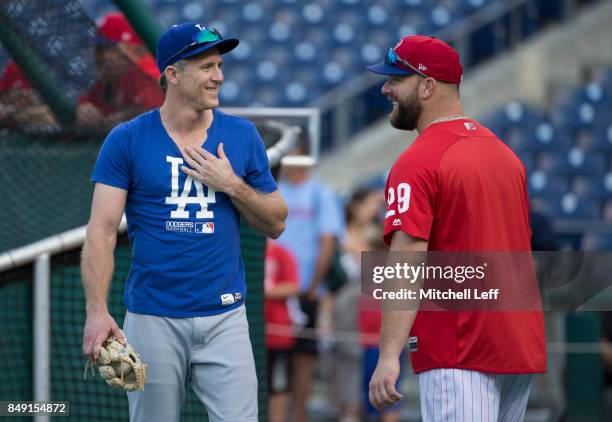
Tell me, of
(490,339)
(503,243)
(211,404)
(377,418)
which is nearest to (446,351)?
(490,339)

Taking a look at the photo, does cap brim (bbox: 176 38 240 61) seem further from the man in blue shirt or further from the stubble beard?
the stubble beard

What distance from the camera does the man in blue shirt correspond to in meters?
3.83

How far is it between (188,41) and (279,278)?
12.8ft

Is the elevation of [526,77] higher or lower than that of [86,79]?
higher

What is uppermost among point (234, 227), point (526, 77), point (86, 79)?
point (526, 77)

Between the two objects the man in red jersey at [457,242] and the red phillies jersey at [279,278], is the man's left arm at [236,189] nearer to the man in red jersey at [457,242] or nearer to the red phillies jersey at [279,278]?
the man in red jersey at [457,242]

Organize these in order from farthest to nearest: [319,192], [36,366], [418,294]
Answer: [319,192] → [36,366] → [418,294]

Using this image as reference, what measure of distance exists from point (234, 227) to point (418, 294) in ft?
2.27

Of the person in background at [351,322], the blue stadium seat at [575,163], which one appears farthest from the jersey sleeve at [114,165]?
the blue stadium seat at [575,163]

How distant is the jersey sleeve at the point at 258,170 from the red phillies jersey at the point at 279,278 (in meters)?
3.61

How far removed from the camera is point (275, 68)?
15.0 m

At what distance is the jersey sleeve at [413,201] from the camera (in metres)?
3.60

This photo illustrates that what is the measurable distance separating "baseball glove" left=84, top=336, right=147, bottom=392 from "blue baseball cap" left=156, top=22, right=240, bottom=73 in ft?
3.10

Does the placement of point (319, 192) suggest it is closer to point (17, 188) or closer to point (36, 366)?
point (17, 188)
